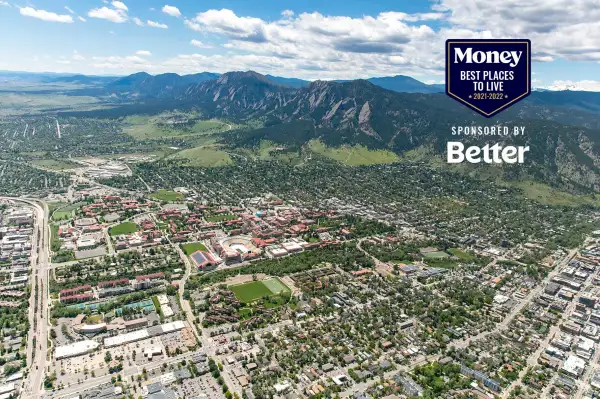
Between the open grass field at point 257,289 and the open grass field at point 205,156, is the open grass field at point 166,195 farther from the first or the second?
the open grass field at point 257,289

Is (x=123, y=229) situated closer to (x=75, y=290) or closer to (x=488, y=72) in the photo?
(x=75, y=290)

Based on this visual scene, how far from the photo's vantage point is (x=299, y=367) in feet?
159

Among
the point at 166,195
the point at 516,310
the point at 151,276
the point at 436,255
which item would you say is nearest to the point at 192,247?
the point at 151,276

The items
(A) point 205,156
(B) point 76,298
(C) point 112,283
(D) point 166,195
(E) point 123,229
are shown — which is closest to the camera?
(B) point 76,298

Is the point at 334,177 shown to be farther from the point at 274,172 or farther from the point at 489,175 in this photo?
the point at 489,175

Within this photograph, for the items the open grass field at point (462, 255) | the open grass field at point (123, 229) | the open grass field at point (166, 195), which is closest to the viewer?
the open grass field at point (462, 255)

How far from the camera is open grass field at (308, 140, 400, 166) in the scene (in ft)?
589

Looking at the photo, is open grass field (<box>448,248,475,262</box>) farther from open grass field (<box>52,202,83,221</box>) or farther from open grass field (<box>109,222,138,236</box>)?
open grass field (<box>52,202,83,221</box>)

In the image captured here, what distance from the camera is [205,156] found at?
17312cm

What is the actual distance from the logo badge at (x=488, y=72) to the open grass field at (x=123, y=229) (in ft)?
227

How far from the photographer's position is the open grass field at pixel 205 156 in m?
165

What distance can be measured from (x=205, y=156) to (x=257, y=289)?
376 feet

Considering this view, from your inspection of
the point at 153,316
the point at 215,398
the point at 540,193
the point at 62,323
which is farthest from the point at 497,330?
the point at 540,193

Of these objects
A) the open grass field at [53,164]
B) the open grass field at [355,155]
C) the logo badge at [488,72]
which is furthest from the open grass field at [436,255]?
the open grass field at [53,164]
